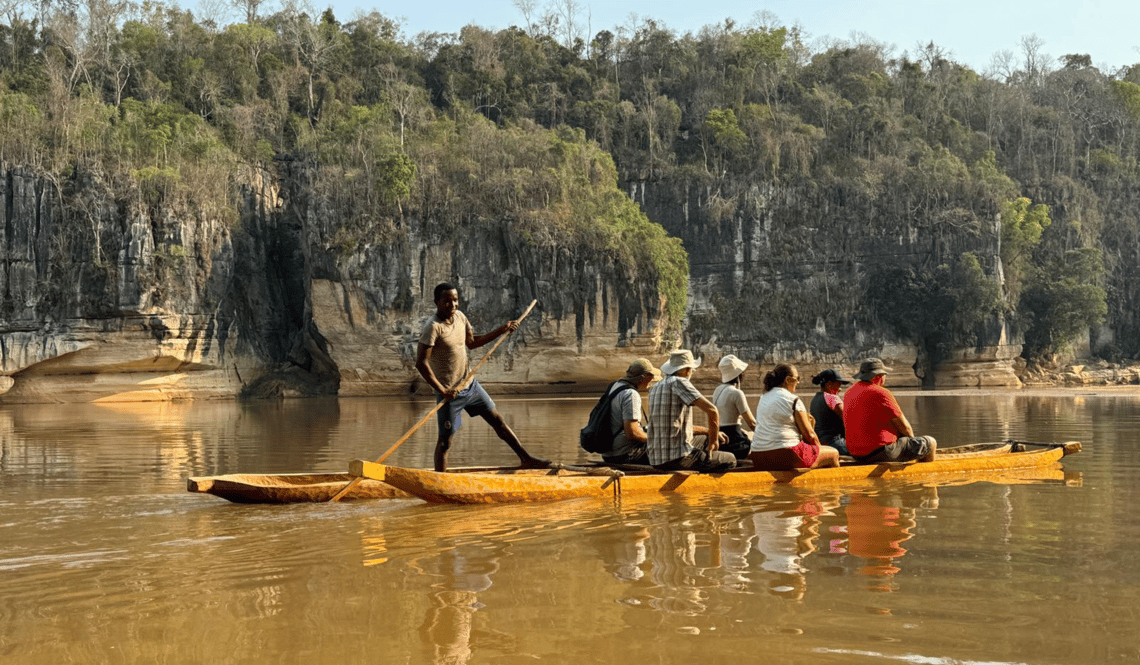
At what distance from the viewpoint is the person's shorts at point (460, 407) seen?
28.2 ft

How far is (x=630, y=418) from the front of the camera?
8.24 metres

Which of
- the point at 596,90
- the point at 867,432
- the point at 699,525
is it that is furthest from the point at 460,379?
the point at 596,90

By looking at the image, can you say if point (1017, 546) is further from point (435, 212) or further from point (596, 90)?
point (596, 90)

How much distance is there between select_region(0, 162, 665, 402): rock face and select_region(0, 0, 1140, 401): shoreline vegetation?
0.23m

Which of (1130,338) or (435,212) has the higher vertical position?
(435,212)

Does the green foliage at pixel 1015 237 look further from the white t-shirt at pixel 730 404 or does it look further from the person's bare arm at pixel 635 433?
the person's bare arm at pixel 635 433

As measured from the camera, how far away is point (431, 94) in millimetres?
51312

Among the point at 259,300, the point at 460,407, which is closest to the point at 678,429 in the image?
the point at 460,407

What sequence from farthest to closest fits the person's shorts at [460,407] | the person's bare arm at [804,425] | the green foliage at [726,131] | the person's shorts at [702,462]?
the green foliage at [726,131]
the person's shorts at [460,407]
the person's bare arm at [804,425]
the person's shorts at [702,462]

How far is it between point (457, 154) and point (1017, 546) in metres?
34.9

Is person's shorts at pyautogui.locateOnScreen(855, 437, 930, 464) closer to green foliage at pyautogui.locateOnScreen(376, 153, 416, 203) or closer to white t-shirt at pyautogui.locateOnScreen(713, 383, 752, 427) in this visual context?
white t-shirt at pyautogui.locateOnScreen(713, 383, 752, 427)

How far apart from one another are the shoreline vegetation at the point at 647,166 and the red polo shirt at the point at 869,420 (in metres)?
27.6

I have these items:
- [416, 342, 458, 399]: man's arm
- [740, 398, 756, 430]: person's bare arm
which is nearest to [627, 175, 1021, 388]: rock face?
[740, 398, 756, 430]: person's bare arm

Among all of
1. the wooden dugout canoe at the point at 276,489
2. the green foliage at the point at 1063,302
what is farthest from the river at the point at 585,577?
the green foliage at the point at 1063,302
